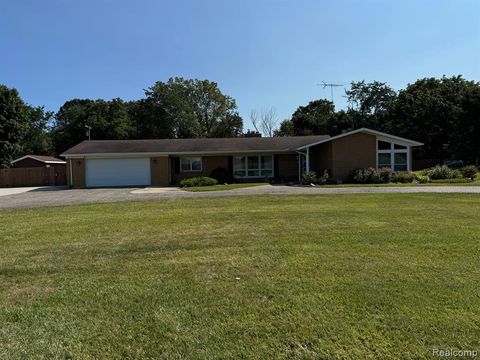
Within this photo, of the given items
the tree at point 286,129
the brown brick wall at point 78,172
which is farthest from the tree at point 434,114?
the brown brick wall at point 78,172

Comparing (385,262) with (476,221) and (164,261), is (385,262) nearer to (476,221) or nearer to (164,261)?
(164,261)

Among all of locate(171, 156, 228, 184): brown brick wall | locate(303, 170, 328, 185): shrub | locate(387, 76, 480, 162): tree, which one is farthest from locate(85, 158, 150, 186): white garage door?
locate(387, 76, 480, 162): tree

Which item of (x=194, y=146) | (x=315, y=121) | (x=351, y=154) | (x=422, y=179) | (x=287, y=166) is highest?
(x=315, y=121)

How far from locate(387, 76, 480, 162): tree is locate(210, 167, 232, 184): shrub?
23.0 m

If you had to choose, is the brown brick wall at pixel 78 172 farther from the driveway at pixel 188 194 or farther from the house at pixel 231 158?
the driveway at pixel 188 194

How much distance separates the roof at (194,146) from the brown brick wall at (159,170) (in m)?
0.63

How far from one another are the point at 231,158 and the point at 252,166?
64.4 inches

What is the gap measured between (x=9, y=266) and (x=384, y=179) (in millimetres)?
20755

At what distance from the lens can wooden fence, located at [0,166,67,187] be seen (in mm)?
31672

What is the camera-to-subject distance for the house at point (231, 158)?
2458 centimetres

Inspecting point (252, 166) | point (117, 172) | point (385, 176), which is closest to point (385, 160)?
point (385, 176)

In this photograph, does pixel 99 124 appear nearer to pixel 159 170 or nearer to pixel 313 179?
pixel 159 170

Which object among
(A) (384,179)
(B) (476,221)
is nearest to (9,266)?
(B) (476,221)

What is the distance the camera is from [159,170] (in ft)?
92.0
